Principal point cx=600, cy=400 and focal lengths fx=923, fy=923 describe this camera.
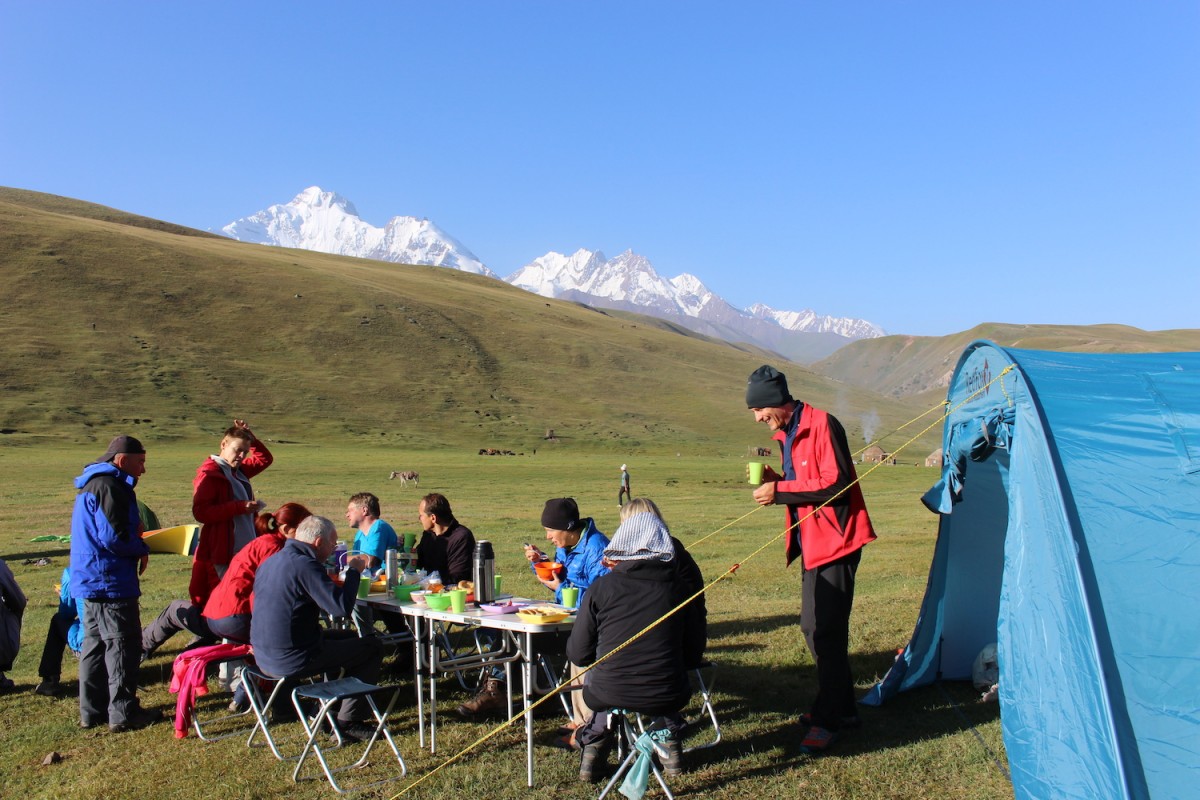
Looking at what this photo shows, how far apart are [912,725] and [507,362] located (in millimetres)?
90634

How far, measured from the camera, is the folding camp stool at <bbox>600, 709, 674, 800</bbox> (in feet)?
17.8

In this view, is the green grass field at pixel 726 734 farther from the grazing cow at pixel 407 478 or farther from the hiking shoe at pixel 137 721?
the grazing cow at pixel 407 478

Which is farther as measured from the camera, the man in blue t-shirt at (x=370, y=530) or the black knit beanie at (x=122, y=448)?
the man in blue t-shirt at (x=370, y=530)

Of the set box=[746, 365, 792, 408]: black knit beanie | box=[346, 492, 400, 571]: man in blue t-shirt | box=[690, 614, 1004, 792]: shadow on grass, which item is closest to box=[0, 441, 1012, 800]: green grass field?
box=[690, 614, 1004, 792]: shadow on grass

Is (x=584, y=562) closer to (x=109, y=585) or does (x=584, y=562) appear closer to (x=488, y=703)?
(x=488, y=703)

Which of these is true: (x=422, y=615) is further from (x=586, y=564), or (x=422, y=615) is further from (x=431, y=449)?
(x=431, y=449)

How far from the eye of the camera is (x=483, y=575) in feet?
22.4

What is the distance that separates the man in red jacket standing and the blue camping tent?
3.25 ft

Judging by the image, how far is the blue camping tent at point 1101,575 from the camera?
173 inches

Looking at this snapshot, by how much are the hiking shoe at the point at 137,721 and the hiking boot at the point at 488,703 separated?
2.39 m

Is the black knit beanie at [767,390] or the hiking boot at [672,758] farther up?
the black knit beanie at [767,390]

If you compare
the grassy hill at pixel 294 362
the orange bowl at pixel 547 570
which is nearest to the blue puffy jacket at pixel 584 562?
the orange bowl at pixel 547 570

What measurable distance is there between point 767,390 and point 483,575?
248 centimetres

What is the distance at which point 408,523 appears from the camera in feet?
72.9
